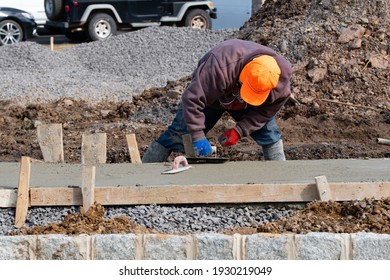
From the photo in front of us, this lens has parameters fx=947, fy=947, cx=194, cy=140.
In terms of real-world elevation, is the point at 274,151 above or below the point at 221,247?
below

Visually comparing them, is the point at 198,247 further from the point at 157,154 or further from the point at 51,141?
the point at 51,141

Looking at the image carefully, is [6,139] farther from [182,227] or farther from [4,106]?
[182,227]

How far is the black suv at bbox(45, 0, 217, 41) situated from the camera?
20.4m

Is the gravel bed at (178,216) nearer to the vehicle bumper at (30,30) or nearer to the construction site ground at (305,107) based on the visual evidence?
the construction site ground at (305,107)

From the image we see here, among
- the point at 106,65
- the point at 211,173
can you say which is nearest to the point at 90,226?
the point at 211,173

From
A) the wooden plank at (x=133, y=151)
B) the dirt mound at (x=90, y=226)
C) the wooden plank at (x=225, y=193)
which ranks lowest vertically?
the wooden plank at (x=133, y=151)

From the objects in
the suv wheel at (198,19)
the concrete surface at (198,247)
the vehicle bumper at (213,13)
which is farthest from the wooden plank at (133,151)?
the vehicle bumper at (213,13)

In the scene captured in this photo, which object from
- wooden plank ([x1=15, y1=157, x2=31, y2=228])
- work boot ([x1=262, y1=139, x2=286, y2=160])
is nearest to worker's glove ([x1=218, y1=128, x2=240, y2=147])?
work boot ([x1=262, y1=139, x2=286, y2=160])

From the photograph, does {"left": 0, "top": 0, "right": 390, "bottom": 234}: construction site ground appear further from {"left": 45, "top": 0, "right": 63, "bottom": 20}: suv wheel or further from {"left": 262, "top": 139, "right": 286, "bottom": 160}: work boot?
{"left": 45, "top": 0, "right": 63, "bottom": 20}: suv wheel

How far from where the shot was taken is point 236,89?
731 cm

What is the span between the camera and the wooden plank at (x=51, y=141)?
8.13 m

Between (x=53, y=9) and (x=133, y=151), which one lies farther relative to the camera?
(x=53, y=9)

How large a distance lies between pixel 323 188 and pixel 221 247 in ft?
4.39

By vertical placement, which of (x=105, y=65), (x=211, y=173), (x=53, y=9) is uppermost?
(x=211, y=173)
